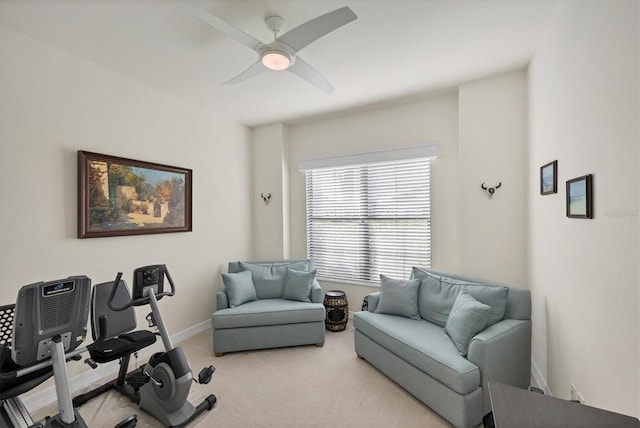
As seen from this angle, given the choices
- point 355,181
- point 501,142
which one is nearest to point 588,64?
point 501,142

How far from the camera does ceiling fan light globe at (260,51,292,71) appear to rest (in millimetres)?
1955

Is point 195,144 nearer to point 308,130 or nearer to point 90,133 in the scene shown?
point 90,133

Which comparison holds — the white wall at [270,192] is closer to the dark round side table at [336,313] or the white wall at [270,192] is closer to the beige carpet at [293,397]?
the dark round side table at [336,313]

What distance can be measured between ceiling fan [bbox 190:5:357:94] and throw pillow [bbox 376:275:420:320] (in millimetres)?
2007

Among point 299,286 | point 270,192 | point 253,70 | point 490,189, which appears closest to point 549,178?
point 490,189

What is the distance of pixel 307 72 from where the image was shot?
7.36 feet

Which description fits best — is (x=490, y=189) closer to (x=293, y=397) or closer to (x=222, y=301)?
(x=293, y=397)

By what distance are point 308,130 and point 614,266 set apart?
142 inches

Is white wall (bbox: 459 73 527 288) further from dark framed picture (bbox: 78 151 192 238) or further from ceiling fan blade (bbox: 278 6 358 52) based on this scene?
dark framed picture (bbox: 78 151 192 238)

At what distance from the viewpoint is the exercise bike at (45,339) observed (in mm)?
1474

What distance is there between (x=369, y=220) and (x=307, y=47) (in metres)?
2.25

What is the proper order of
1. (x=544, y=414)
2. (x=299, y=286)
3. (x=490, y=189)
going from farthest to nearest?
(x=299, y=286)
(x=490, y=189)
(x=544, y=414)

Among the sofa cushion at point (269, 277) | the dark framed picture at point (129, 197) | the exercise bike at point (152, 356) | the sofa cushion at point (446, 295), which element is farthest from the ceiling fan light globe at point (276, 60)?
the sofa cushion at point (269, 277)

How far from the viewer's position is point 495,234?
297 centimetres
